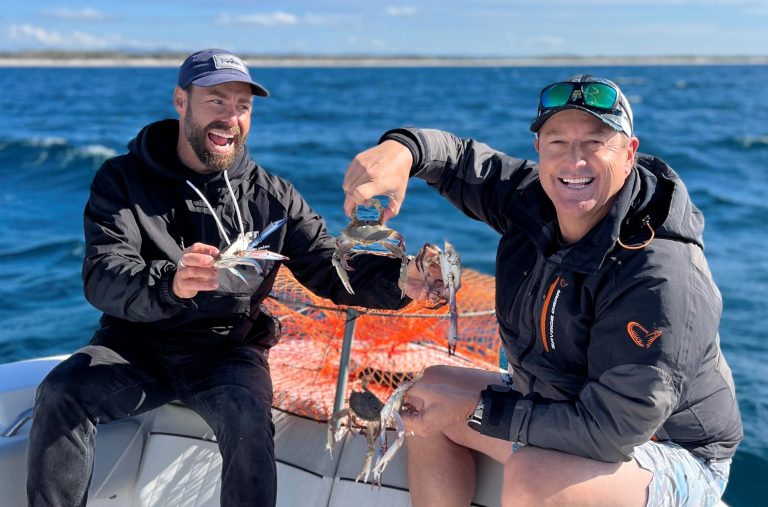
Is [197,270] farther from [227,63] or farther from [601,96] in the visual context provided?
[601,96]

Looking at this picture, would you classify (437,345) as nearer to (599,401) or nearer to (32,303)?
(599,401)

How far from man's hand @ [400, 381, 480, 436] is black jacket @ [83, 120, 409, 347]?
59 centimetres

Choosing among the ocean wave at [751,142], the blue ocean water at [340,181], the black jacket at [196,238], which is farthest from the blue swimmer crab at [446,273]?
the ocean wave at [751,142]

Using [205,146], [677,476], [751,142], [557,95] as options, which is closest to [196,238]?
[205,146]

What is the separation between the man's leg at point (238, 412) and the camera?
2.62m

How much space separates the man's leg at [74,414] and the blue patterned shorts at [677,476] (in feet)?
5.93

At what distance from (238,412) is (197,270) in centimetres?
58

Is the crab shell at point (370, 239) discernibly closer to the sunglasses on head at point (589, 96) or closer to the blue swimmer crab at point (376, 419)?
the blue swimmer crab at point (376, 419)

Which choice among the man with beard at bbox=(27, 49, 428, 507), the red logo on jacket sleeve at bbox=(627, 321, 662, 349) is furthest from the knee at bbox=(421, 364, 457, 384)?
the red logo on jacket sleeve at bbox=(627, 321, 662, 349)

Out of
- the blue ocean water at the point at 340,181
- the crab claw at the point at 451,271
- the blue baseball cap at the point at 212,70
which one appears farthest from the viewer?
the blue ocean water at the point at 340,181

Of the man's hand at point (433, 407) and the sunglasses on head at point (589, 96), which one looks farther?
the man's hand at point (433, 407)

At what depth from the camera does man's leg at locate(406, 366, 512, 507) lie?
2.74 meters

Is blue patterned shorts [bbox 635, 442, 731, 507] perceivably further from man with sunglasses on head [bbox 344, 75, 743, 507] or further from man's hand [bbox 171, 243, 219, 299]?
man's hand [bbox 171, 243, 219, 299]

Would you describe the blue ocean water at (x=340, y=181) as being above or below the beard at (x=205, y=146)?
below
